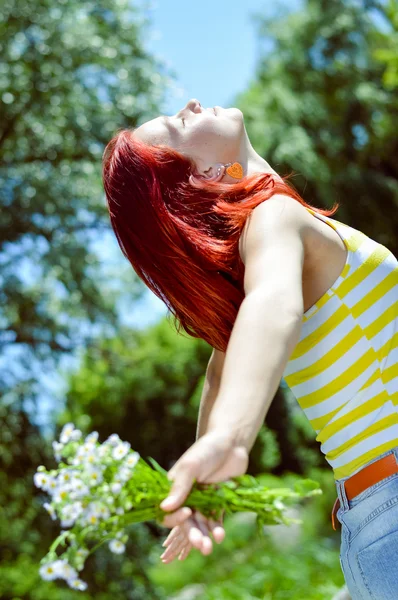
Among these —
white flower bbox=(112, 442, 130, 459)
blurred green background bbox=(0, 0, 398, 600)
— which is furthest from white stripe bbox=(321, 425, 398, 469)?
blurred green background bbox=(0, 0, 398, 600)

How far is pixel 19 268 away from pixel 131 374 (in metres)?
4.00

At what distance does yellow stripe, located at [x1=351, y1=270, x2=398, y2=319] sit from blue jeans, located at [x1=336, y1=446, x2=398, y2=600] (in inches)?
9.1

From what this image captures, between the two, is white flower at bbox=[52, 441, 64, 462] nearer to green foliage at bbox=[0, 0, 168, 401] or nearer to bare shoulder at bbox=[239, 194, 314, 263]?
bare shoulder at bbox=[239, 194, 314, 263]

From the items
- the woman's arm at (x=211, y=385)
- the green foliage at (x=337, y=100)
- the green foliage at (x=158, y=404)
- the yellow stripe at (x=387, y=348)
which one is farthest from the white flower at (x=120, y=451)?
the green foliage at (x=158, y=404)

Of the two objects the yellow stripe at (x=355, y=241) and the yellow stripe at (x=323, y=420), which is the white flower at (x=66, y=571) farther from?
the yellow stripe at (x=355, y=241)

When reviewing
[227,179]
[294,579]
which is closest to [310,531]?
[294,579]

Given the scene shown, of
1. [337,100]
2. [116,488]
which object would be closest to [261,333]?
[116,488]

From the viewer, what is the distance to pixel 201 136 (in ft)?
4.61

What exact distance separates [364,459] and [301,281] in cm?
34

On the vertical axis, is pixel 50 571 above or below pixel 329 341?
below

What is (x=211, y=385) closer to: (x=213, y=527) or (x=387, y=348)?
(x=387, y=348)

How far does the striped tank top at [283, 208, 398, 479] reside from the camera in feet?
3.98

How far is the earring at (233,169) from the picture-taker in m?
1.40

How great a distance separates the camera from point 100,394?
15109 mm
